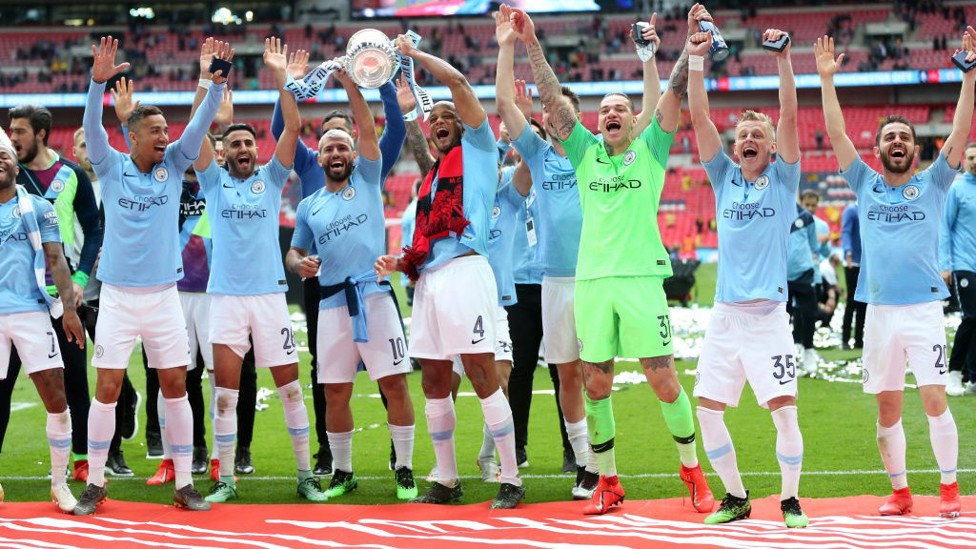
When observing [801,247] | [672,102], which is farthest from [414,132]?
[801,247]

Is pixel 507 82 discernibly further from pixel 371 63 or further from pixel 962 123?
pixel 962 123

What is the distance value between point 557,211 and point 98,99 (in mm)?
2878

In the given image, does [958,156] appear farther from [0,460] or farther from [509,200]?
[0,460]

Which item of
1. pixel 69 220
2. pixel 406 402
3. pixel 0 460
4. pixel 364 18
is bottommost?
pixel 0 460

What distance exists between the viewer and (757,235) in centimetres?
618

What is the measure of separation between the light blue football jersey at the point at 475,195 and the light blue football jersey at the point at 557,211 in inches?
16.4

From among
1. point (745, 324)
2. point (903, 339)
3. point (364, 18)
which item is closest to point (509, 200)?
point (745, 324)

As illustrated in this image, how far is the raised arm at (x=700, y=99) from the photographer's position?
6.16m

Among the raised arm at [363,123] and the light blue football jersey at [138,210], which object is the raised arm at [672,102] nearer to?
the raised arm at [363,123]

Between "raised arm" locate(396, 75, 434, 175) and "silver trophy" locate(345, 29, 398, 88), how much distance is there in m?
0.32

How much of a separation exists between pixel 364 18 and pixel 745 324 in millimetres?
52262

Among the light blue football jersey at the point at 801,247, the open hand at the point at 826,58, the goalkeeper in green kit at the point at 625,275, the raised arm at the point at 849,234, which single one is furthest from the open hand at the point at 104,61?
the raised arm at the point at 849,234

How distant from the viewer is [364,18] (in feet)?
184

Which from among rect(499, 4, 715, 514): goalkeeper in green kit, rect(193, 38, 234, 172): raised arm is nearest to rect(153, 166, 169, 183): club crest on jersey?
rect(193, 38, 234, 172): raised arm
